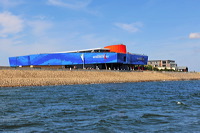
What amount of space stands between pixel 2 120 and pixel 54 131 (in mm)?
4977

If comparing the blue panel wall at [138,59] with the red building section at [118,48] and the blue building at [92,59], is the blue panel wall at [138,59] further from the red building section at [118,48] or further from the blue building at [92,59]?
the red building section at [118,48]

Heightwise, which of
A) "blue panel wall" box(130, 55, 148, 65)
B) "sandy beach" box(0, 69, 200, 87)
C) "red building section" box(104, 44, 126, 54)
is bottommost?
"sandy beach" box(0, 69, 200, 87)

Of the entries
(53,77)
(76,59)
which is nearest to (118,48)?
(76,59)

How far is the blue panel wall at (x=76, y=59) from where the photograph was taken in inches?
4572

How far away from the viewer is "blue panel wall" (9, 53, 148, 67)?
116m

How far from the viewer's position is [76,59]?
12419 cm

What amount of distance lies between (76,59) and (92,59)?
31.4 feet

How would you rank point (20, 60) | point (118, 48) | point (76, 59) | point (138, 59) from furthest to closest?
point (20, 60), point (138, 59), point (76, 59), point (118, 48)

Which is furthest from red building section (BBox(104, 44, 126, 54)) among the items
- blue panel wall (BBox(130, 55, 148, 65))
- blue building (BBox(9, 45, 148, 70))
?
blue panel wall (BBox(130, 55, 148, 65))

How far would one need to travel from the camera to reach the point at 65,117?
680 inches

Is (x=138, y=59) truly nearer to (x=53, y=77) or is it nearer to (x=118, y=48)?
(x=118, y=48)

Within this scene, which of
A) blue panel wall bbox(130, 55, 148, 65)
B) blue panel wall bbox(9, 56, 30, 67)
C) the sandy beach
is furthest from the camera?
blue panel wall bbox(9, 56, 30, 67)

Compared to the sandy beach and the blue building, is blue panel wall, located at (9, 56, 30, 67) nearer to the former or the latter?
the blue building

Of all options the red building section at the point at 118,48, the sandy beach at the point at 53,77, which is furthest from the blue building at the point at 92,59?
the sandy beach at the point at 53,77
